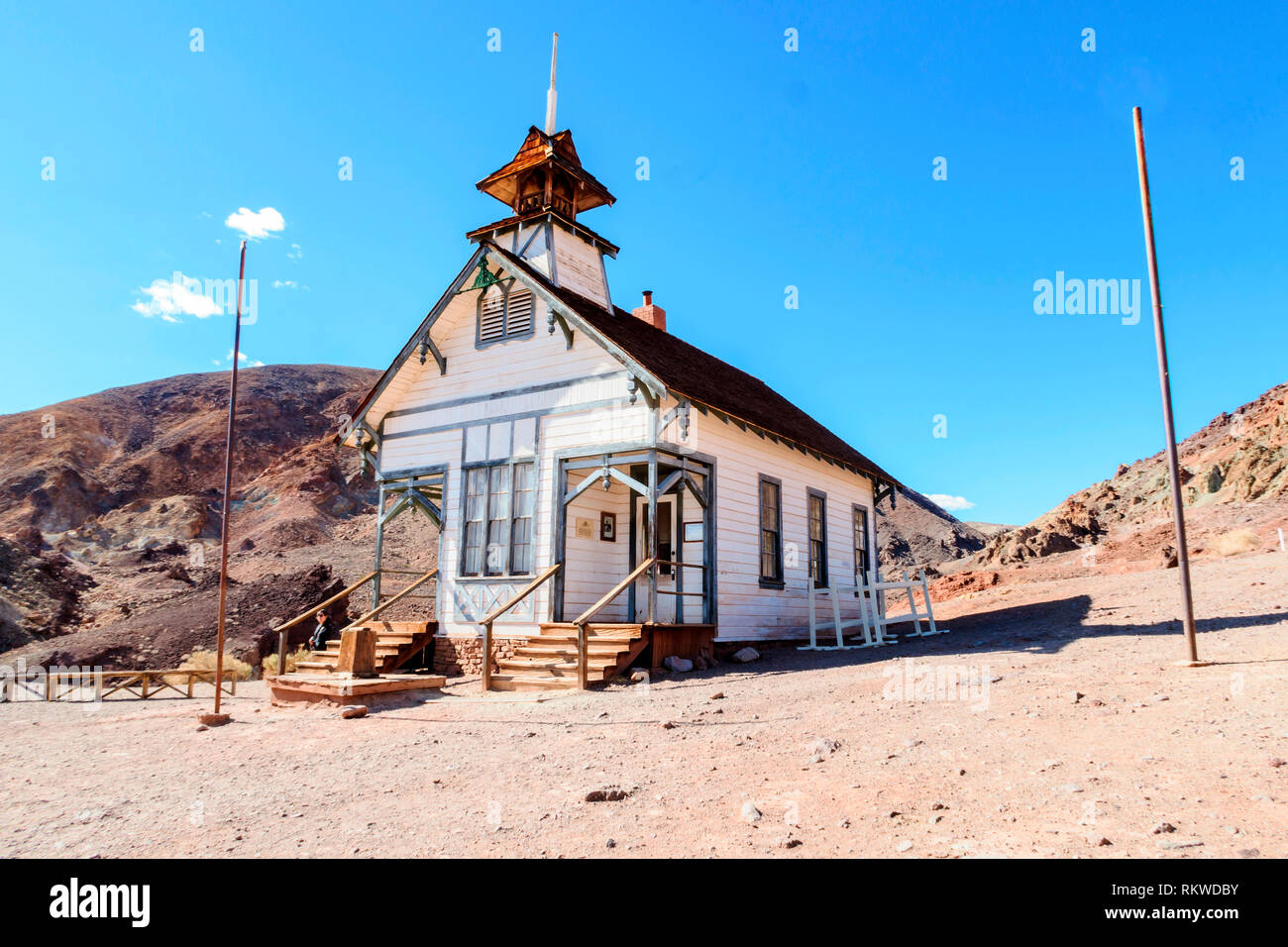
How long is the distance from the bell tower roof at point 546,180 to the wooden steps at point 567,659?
32.2 feet

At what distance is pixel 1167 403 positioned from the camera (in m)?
9.35

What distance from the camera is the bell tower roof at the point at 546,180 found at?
18.3 meters

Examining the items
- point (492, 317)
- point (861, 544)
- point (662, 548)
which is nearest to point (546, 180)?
point (492, 317)

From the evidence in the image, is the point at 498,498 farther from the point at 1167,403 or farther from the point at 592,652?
the point at 1167,403

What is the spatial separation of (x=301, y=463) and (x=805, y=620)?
6217cm

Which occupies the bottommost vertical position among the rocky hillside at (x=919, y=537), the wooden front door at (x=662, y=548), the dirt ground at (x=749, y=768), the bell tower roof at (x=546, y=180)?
the dirt ground at (x=749, y=768)

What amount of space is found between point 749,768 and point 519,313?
1167cm

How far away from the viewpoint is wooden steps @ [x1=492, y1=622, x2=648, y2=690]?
1205 cm

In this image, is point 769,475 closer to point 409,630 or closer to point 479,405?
point 479,405

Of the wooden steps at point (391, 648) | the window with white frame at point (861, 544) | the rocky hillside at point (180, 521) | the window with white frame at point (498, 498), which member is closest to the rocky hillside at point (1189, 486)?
the rocky hillside at point (180, 521)

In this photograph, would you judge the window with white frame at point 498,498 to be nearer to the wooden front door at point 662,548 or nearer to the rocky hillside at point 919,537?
the wooden front door at point 662,548

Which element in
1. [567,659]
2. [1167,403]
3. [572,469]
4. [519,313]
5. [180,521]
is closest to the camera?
[1167,403]

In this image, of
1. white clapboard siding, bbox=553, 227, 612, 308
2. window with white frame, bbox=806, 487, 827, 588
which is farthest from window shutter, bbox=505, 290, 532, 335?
window with white frame, bbox=806, 487, 827, 588
